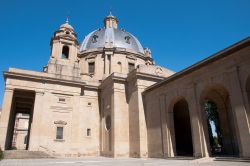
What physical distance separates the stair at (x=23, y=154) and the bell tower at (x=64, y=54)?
940cm

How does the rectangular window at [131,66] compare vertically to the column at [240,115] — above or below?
above

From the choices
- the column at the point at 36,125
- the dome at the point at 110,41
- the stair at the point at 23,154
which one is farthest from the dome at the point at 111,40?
the stair at the point at 23,154

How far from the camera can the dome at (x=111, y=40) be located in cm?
3984

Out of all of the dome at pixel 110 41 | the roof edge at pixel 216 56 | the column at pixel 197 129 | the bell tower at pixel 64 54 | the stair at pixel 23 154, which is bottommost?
the stair at pixel 23 154

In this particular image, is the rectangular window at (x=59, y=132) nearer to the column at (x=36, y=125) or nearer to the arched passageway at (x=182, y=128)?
the column at (x=36, y=125)

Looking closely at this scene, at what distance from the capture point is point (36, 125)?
79.6 ft

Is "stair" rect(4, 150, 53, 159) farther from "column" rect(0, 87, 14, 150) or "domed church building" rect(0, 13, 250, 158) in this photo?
"column" rect(0, 87, 14, 150)

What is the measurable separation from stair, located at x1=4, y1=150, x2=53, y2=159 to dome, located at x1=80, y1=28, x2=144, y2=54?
2154 cm

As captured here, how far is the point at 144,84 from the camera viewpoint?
81.8ft

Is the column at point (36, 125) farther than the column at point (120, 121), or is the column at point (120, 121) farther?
the column at point (120, 121)

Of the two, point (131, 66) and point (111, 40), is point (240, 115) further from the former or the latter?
point (111, 40)

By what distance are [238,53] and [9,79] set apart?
22.8m

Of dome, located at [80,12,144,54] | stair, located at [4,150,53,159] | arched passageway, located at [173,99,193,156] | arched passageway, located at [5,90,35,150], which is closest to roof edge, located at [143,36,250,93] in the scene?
arched passageway, located at [173,99,193,156]

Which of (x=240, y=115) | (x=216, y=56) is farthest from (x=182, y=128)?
(x=216, y=56)
